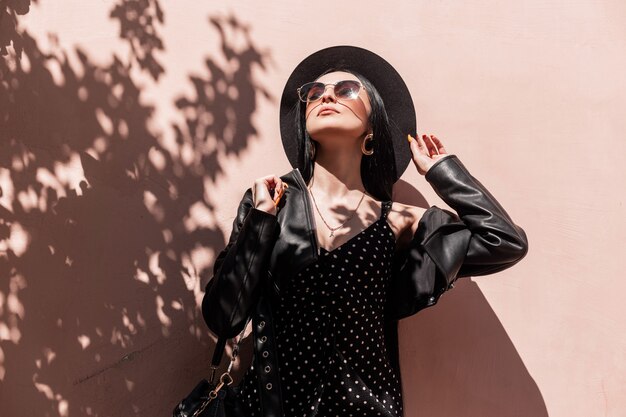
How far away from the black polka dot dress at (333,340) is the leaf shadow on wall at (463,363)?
69 centimetres

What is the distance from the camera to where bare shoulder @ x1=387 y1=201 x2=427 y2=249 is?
386 cm

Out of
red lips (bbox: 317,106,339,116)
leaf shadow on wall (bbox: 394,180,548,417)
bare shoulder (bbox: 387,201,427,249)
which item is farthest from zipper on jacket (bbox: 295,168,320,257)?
leaf shadow on wall (bbox: 394,180,548,417)

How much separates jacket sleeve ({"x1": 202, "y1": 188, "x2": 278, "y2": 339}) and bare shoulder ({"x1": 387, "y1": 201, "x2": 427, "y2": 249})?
27.4 inches

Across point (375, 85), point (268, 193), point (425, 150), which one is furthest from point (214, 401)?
point (375, 85)

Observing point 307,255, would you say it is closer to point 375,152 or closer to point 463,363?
point 375,152

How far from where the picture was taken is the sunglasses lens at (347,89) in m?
3.73

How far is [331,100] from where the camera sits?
3.74m

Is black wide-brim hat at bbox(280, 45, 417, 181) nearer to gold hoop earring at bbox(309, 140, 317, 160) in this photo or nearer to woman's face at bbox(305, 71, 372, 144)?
gold hoop earring at bbox(309, 140, 317, 160)

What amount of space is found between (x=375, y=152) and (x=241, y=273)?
3.25 ft

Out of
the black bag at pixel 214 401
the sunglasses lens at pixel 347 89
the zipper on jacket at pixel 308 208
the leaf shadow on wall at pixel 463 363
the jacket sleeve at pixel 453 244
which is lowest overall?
the leaf shadow on wall at pixel 463 363

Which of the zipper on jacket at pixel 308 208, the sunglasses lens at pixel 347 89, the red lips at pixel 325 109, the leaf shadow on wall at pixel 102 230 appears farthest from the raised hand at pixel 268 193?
the leaf shadow on wall at pixel 102 230

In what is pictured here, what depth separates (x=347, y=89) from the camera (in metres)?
3.74

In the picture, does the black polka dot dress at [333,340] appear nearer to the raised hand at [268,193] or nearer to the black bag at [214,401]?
the black bag at [214,401]

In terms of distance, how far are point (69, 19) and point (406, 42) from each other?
197 centimetres
